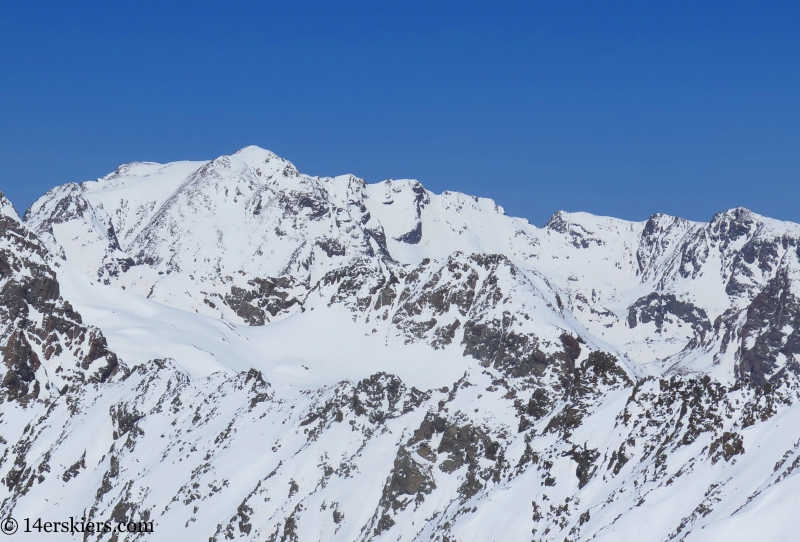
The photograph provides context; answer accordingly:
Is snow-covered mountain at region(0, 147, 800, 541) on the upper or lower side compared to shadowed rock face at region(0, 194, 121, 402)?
lower

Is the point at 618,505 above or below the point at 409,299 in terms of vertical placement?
below

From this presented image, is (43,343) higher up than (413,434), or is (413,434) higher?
(43,343)

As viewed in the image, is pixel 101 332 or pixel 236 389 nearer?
pixel 236 389

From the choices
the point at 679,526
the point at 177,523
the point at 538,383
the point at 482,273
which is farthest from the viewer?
the point at 482,273

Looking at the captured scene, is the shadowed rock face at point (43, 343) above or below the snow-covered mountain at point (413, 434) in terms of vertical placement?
above

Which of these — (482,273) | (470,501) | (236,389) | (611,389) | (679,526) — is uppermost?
(482,273)

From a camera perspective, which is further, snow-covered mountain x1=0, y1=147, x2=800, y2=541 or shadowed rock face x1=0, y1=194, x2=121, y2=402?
shadowed rock face x1=0, y1=194, x2=121, y2=402

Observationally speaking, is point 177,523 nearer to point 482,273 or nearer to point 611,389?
point 611,389

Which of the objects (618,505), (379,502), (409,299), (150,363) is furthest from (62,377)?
(618,505)

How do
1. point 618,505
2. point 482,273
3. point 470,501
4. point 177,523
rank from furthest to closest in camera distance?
point 482,273, point 177,523, point 470,501, point 618,505

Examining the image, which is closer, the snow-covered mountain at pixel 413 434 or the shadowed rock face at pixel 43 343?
the snow-covered mountain at pixel 413 434

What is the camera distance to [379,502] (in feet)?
317

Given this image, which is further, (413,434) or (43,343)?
(43,343)

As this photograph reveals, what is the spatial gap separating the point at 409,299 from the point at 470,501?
111066 millimetres
